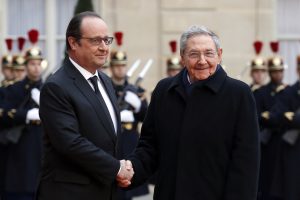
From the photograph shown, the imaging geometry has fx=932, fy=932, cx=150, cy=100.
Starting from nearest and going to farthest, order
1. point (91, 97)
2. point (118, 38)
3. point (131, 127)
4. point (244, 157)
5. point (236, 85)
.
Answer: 1. point (244, 157)
2. point (236, 85)
3. point (91, 97)
4. point (131, 127)
5. point (118, 38)

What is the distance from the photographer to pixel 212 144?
5246 mm

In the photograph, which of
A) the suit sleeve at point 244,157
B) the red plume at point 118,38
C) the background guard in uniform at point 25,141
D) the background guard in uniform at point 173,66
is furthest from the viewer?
the background guard in uniform at point 173,66

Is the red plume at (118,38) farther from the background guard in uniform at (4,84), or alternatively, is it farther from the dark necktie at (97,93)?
the dark necktie at (97,93)

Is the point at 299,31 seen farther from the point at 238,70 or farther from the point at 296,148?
the point at 296,148

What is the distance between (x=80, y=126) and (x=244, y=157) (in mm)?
955

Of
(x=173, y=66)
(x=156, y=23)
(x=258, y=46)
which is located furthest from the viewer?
(x=156, y=23)

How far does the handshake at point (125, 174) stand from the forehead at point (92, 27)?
2.53 feet

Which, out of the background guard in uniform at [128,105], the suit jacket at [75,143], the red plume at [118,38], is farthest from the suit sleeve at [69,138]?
the red plume at [118,38]

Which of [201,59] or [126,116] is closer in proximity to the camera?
[201,59]

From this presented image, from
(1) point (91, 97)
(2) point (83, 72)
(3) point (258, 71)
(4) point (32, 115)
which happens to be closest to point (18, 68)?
(4) point (32, 115)

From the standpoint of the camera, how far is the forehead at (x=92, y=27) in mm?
5468

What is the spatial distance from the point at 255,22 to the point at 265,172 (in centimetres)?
287

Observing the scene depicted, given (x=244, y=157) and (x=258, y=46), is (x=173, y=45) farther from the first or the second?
(x=244, y=157)

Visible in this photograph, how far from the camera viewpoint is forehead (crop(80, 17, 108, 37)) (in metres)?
5.47
